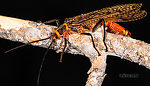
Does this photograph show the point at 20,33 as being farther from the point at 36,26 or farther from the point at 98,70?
the point at 98,70

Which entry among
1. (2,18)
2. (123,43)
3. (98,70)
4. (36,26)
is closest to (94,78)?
(98,70)

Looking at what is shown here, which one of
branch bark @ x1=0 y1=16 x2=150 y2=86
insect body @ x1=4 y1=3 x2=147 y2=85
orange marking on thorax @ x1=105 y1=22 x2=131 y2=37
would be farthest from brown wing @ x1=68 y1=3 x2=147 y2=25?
branch bark @ x1=0 y1=16 x2=150 y2=86

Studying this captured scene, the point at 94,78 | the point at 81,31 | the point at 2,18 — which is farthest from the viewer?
the point at 81,31

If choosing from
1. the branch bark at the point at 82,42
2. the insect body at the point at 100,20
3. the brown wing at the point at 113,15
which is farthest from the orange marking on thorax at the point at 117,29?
the branch bark at the point at 82,42

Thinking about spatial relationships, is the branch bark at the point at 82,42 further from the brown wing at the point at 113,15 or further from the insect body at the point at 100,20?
the brown wing at the point at 113,15

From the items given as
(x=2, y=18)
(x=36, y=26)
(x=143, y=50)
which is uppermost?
(x=2, y=18)

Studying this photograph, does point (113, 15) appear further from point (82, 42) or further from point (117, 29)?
point (82, 42)

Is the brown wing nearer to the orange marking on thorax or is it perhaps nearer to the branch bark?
the orange marking on thorax
